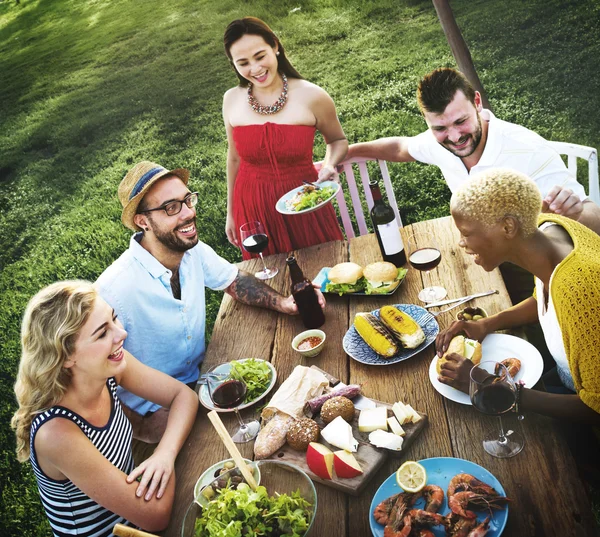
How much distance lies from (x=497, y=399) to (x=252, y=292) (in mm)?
1417

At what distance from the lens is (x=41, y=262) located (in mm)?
7344

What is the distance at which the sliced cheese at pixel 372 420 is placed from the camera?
1.80 meters

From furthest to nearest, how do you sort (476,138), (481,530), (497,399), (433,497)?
(476,138) → (497,399) → (433,497) → (481,530)

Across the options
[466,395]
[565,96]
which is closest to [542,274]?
[466,395]

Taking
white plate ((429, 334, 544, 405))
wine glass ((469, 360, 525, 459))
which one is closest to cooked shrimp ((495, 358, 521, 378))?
white plate ((429, 334, 544, 405))

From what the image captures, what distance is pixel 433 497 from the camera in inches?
60.6

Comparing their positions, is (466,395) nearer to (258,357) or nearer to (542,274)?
(542,274)

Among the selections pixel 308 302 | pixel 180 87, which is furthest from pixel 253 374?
pixel 180 87

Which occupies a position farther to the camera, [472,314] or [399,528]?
[472,314]

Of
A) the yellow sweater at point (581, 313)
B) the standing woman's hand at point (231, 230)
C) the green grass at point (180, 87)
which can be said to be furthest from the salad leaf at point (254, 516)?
the green grass at point (180, 87)

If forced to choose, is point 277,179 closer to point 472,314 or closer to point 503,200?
point 472,314

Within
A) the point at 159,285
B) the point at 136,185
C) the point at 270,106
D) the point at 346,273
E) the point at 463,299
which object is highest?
the point at 136,185

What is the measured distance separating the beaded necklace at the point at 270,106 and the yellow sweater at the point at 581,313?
2389mm

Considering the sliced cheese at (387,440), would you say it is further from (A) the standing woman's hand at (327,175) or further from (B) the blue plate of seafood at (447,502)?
(A) the standing woman's hand at (327,175)
